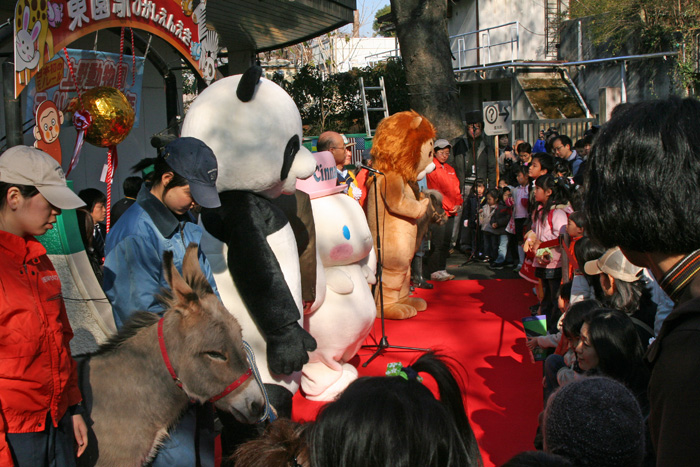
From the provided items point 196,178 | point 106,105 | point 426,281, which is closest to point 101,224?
point 106,105

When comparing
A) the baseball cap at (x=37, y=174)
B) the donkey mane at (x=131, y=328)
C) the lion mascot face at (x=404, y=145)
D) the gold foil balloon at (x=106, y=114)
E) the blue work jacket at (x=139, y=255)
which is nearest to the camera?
the baseball cap at (x=37, y=174)

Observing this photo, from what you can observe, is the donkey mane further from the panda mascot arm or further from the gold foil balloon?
the gold foil balloon

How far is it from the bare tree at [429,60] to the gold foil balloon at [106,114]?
5871 mm

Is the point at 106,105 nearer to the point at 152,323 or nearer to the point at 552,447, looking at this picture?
the point at 152,323

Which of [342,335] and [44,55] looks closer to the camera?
[44,55]

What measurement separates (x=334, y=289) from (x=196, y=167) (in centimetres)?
151

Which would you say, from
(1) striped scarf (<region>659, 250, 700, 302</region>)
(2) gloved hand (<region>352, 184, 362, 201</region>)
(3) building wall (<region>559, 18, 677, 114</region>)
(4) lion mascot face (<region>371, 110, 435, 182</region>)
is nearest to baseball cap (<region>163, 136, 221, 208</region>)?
(1) striped scarf (<region>659, 250, 700, 302</region>)

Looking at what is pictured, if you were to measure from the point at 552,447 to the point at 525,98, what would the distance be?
58.3ft

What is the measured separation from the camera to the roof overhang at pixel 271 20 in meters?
7.61

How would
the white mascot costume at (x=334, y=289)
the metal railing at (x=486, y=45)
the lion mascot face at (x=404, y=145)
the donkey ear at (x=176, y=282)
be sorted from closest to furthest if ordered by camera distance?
the donkey ear at (x=176, y=282), the white mascot costume at (x=334, y=289), the lion mascot face at (x=404, y=145), the metal railing at (x=486, y=45)

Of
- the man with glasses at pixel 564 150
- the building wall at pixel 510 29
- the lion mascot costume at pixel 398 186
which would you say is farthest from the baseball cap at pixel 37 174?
the building wall at pixel 510 29

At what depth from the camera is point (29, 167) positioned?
189 centimetres

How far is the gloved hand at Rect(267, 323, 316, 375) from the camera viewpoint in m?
2.60

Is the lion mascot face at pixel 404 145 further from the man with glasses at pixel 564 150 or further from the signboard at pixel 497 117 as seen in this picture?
the signboard at pixel 497 117
